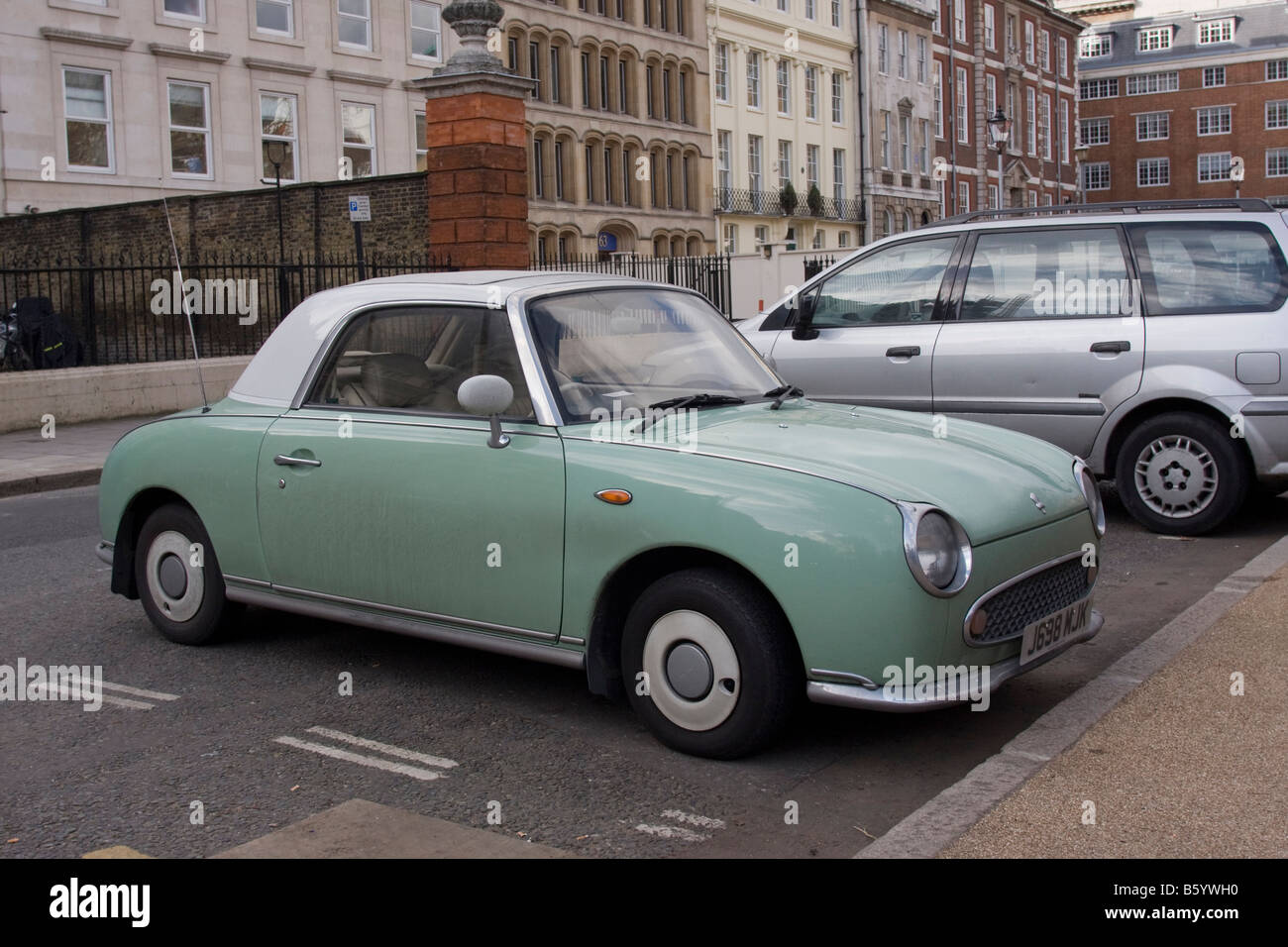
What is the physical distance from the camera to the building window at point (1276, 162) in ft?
298

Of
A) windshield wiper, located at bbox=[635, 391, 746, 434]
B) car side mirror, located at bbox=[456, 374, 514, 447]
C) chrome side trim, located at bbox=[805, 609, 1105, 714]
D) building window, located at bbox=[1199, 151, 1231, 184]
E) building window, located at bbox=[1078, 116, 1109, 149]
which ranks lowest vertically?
chrome side trim, located at bbox=[805, 609, 1105, 714]

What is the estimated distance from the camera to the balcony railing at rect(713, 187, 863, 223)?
51219mm

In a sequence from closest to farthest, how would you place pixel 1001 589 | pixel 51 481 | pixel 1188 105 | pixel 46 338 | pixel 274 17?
pixel 1001 589 → pixel 51 481 → pixel 46 338 → pixel 274 17 → pixel 1188 105

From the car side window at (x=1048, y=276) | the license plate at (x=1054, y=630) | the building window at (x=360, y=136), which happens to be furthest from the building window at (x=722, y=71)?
the license plate at (x=1054, y=630)

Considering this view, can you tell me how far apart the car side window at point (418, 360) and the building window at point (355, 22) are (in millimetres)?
32839

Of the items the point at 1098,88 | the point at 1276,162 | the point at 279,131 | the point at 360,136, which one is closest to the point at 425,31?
the point at 360,136

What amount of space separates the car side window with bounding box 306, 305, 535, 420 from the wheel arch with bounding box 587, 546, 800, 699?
74cm

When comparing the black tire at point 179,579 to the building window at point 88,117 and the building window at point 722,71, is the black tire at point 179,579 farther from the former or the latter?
the building window at point 722,71

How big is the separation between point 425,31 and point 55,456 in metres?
27.2

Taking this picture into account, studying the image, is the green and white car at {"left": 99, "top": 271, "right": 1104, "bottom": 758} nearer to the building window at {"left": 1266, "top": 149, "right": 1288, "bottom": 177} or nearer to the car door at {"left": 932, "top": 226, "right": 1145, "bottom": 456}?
A: the car door at {"left": 932, "top": 226, "right": 1145, "bottom": 456}

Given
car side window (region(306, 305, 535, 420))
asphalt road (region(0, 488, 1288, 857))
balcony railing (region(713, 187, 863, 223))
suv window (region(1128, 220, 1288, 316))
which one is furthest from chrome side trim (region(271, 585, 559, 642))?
balcony railing (region(713, 187, 863, 223))

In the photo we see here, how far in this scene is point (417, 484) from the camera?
5.17 m

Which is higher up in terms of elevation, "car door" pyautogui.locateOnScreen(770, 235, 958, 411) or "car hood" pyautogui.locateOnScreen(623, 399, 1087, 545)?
"car door" pyautogui.locateOnScreen(770, 235, 958, 411)

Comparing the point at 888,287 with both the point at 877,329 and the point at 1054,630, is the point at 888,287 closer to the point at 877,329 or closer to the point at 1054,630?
the point at 877,329
